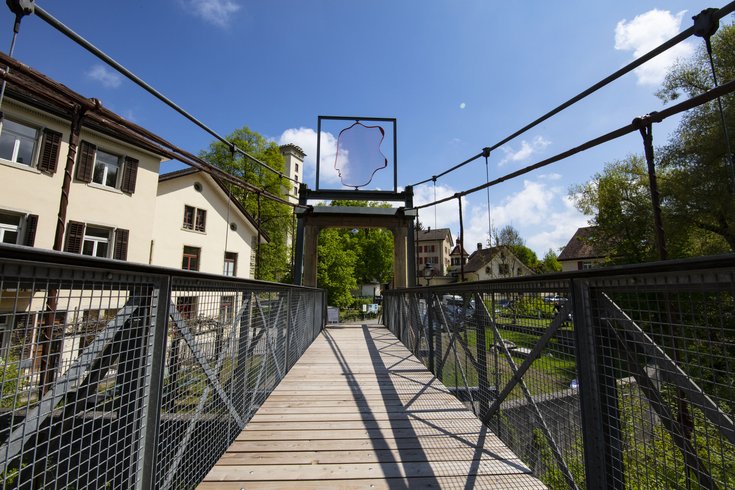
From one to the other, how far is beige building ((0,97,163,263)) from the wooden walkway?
29.1 feet

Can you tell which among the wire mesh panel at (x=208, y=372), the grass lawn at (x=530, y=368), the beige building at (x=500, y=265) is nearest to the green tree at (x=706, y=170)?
the beige building at (x=500, y=265)

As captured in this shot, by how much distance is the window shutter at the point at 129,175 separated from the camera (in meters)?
12.0

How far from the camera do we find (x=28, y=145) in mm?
9648

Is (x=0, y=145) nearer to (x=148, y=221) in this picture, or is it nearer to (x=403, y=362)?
(x=148, y=221)

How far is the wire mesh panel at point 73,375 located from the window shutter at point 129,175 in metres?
13.7

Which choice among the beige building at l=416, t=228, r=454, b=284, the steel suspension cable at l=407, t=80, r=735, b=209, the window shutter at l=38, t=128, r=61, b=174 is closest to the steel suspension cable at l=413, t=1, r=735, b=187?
the steel suspension cable at l=407, t=80, r=735, b=209

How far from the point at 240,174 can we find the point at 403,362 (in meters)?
17.3

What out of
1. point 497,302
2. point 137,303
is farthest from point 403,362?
point 137,303

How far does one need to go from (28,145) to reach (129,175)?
9.17ft

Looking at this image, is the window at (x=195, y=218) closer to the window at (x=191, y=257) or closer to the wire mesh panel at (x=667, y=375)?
the window at (x=191, y=257)

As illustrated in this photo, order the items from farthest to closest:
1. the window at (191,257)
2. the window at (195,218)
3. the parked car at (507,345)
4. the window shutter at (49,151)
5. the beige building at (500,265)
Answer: the beige building at (500,265)
the window at (195,218)
the window at (191,257)
the window shutter at (49,151)
the parked car at (507,345)

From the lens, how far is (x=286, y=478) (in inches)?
69.6

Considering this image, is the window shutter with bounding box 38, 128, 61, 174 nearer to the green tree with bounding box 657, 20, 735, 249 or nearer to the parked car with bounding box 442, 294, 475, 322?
the parked car with bounding box 442, 294, 475, 322

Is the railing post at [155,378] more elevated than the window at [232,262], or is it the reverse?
the window at [232,262]
